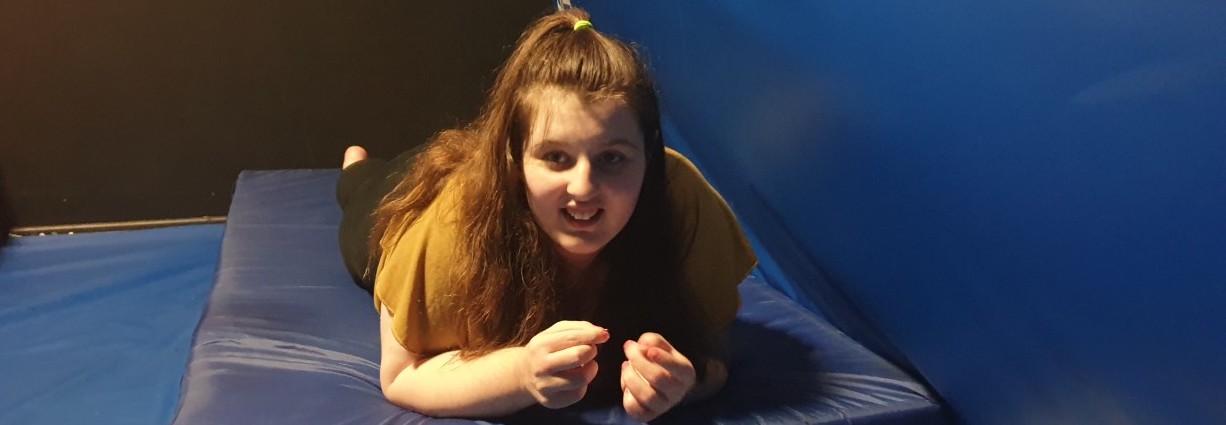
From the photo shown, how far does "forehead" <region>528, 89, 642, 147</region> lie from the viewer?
A: 0.87 meters

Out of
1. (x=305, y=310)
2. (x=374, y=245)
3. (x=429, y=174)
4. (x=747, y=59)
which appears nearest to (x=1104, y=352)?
(x=747, y=59)

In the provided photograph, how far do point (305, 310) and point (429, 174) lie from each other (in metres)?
0.37

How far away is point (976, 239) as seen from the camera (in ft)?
2.94

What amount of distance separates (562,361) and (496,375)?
120 mm

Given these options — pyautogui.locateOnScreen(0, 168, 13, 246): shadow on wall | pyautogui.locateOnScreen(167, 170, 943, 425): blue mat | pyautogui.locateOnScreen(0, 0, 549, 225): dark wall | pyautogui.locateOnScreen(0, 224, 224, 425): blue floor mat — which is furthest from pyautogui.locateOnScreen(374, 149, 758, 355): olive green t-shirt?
pyautogui.locateOnScreen(0, 168, 13, 246): shadow on wall

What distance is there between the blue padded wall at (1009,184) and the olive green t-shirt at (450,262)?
0.15 m

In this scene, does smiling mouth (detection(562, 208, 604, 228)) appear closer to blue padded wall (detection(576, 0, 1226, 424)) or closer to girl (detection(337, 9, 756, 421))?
girl (detection(337, 9, 756, 421))

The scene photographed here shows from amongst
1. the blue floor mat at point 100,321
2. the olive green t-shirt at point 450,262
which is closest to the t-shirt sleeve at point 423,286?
the olive green t-shirt at point 450,262

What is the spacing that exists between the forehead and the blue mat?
0.33 m

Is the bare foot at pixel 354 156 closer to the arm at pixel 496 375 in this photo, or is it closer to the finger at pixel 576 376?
the arm at pixel 496 375

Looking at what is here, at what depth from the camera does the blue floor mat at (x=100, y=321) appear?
1.42m

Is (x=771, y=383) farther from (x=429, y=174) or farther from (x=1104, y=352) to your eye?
(x=429, y=174)

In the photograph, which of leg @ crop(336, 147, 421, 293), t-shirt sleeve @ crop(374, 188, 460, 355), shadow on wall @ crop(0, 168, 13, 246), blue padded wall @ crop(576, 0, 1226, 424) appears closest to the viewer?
blue padded wall @ crop(576, 0, 1226, 424)

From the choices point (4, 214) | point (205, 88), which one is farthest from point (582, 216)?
point (4, 214)
